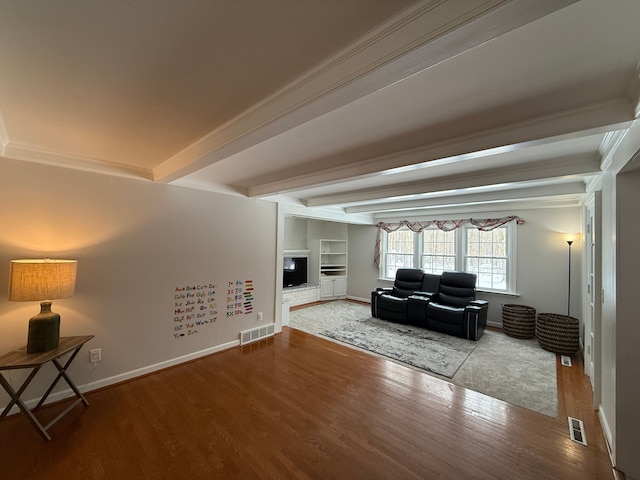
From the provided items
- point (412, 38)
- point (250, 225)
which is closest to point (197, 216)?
point (250, 225)

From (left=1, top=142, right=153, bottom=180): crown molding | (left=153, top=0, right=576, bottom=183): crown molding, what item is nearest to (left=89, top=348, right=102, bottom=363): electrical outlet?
(left=1, top=142, right=153, bottom=180): crown molding

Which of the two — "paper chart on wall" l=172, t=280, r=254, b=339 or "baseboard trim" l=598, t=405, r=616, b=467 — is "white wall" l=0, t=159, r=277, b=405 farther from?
"baseboard trim" l=598, t=405, r=616, b=467

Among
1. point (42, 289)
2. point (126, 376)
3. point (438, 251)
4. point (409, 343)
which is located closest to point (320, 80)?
point (42, 289)

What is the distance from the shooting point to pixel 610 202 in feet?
6.88

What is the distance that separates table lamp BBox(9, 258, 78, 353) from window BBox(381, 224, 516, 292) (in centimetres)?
621

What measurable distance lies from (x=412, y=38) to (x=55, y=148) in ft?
10.4

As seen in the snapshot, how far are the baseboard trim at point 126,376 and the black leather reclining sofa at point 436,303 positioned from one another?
3162 millimetres

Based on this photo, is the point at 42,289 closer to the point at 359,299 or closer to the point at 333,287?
the point at 333,287

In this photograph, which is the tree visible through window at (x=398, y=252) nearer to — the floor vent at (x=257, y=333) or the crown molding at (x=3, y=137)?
the floor vent at (x=257, y=333)

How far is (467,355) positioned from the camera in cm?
377

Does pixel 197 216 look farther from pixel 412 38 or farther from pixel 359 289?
pixel 359 289

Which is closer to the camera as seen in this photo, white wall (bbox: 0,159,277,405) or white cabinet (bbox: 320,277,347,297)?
white wall (bbox: 0,159,277,405)

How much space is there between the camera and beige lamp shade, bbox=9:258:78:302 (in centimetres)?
207

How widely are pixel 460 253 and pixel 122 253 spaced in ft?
19.7
